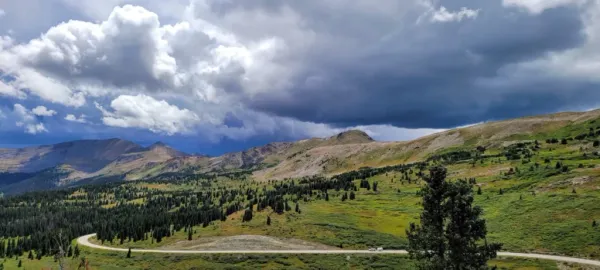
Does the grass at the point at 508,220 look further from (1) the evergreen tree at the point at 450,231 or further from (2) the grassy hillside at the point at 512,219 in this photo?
(1) the evergreen tree at the point at 450,231

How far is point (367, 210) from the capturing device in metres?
188

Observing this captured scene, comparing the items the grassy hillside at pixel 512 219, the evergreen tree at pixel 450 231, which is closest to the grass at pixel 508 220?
the grassy hillside at pixel 512 219

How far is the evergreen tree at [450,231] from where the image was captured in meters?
43.5

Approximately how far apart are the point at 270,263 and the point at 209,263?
18252mm

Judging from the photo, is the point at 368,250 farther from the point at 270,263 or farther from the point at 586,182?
the point at 586,182

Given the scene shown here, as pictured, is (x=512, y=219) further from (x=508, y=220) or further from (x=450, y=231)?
(x=450, y=231)

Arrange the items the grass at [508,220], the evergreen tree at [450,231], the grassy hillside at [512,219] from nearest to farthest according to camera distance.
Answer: the evergreen tree at [450,231] < the grass at [508,220] < the grassy hillside at [512,219]

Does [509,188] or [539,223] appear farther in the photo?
[509,188]

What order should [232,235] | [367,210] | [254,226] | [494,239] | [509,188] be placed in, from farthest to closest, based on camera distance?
[367,210] < [509,188] < [254,226] < [232,235] < [494,239]

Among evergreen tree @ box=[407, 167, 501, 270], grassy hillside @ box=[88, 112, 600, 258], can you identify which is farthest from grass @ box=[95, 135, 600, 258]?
evergreen tree @ box=[407, 167, 501, 270]

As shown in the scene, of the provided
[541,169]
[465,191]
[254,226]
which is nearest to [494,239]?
[465,191]

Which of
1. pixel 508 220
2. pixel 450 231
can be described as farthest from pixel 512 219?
pixel 450 231

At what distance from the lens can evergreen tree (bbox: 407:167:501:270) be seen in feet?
143

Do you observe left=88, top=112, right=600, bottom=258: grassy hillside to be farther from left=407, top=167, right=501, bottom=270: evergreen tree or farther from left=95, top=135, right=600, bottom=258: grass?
left=407, top=167, right=501, bottom=270: evergreen tree
